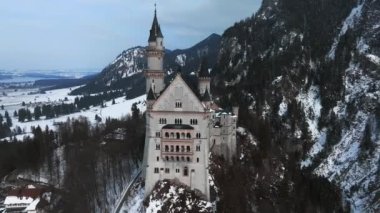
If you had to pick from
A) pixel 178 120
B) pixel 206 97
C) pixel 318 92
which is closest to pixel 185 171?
pixel 178 120

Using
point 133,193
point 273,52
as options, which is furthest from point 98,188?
point 273,52

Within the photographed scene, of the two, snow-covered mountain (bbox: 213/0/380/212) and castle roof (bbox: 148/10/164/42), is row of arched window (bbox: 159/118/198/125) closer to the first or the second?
castle roof (bbox: 148/10/164/42)

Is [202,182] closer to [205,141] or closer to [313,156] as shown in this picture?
[205,141]

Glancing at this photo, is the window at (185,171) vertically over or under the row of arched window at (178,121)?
under

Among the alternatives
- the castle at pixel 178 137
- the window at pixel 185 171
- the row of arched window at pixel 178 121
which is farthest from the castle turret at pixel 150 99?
the window at pixel 185 171

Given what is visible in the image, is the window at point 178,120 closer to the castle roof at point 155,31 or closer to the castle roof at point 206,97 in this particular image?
the castle roof at point 206,97

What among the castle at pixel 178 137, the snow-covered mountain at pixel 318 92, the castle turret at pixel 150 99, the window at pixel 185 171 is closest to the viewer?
the castle at pixel 178 137

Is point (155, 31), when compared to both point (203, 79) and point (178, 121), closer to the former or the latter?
point (203, 79)

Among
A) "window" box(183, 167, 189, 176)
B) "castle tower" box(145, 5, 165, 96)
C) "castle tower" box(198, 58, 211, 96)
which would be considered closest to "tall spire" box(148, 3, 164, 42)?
"castle tower" box(145, 5, 165, 96)

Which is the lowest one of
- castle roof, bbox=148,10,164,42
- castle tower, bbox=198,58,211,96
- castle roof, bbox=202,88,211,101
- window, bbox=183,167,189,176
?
window, bbox=183,167,189,176
